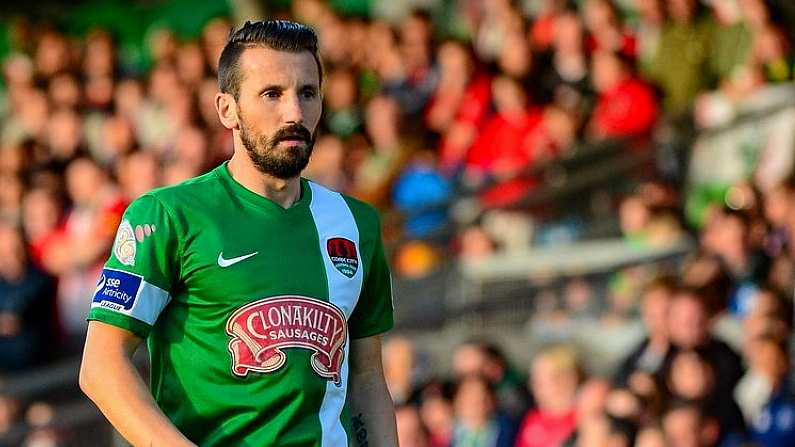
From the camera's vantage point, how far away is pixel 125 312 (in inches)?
167

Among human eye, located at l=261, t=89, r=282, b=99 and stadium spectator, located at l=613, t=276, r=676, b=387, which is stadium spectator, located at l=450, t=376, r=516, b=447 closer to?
stadium spectator, located at l=613, t=276, r=676, b=387

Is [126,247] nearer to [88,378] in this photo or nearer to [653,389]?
[88,378]

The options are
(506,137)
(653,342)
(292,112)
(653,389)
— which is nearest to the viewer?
(292,112)

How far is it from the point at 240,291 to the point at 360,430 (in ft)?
1.93

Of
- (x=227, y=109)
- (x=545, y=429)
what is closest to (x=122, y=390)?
(x=227, y=109)

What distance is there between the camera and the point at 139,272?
4.27m

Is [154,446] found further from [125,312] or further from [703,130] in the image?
[703,130]

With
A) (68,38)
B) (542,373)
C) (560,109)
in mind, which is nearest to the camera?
(542,373)

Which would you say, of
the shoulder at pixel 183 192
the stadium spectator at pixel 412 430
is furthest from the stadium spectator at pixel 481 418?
the shoulder at pixel 183 192

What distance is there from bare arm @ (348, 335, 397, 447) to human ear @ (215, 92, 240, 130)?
2.34ft

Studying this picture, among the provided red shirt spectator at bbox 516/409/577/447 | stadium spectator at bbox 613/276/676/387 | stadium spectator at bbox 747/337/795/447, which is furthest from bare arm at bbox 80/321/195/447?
red shirt spectator at bbox 516/409/577/447

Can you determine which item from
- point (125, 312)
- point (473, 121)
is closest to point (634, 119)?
point (473, 121)

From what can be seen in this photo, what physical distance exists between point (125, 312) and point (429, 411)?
6.08m

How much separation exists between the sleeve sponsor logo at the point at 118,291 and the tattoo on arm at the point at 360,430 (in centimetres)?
77
